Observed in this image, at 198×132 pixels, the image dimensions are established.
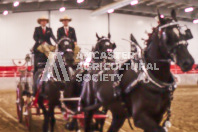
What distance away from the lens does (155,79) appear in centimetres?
439

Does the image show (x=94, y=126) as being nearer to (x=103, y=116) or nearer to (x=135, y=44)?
(x=103, y=116)

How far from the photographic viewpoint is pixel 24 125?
8688 millimetres

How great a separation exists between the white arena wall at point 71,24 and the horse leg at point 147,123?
60.6 feet

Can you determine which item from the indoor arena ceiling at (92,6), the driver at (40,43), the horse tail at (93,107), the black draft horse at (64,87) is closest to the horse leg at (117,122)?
the horse tail at (93,107)

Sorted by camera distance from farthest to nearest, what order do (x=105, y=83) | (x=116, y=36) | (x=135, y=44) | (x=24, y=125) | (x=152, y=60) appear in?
(x=116, y=36), (x=24, y=125), (x=105, y=83), (x=135, y=44), (x=152, y=60)

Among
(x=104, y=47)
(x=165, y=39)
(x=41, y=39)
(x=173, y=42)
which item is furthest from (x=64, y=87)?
(x=173, y=42)

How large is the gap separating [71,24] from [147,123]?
20199 mm

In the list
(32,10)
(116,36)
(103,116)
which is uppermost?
(32,10)

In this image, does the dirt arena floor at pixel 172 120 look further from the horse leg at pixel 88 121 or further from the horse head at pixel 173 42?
the horse head at pixel 173 42

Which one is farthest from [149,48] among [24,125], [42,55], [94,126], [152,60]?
[24,125]

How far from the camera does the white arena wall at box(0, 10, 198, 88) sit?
23.2m

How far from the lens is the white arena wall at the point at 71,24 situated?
23.2 metres

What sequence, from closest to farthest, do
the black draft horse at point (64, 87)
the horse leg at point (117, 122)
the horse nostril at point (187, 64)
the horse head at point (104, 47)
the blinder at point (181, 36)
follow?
1. the horse nostril at point (187, 64)
2. the blinder at point (181, 36)
3. the horse leg at point (117, 122)
4. the black draft horse at point (64, 87)
5. the horse head at point (104, 47)

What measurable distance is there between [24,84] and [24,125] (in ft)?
4.07
